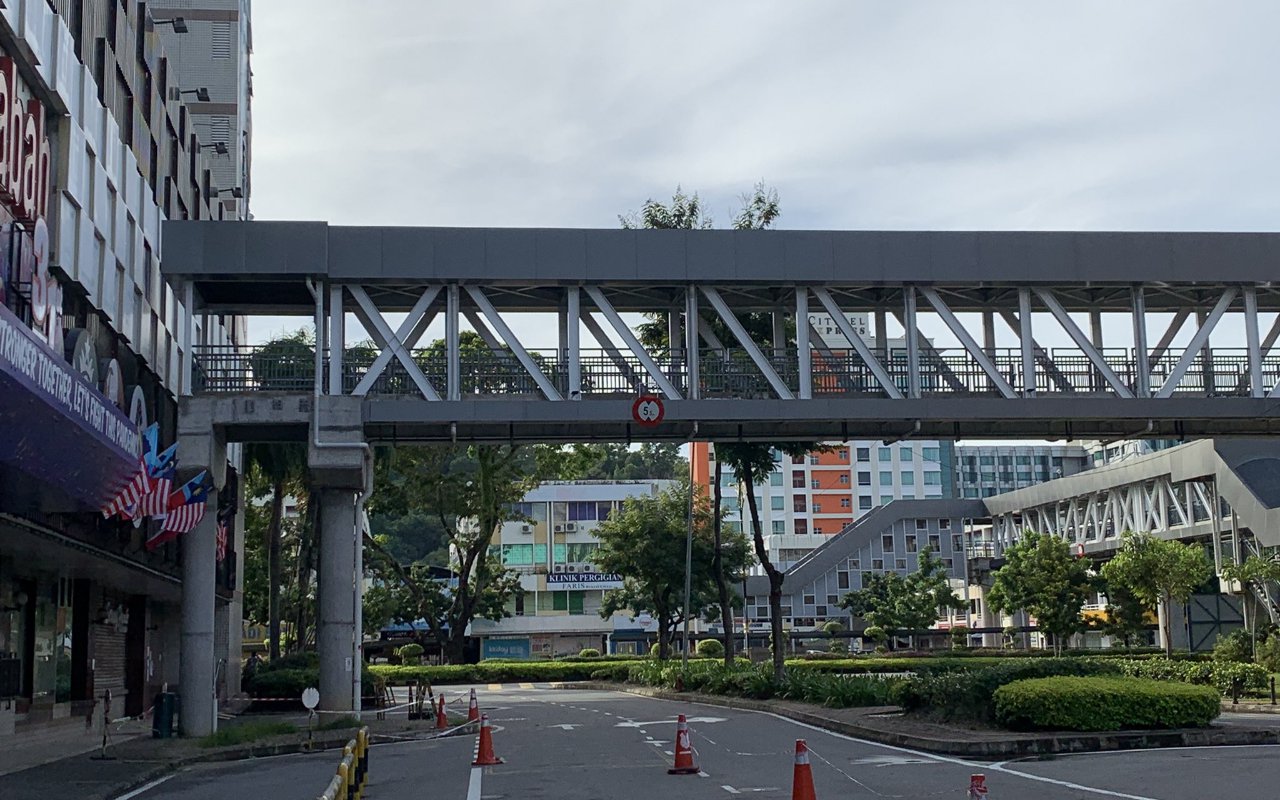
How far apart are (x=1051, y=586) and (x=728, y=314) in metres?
38.4

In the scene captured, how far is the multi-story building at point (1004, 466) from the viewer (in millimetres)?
165000

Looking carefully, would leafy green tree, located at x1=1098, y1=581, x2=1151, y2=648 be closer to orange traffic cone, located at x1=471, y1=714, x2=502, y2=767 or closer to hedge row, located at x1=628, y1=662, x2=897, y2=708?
hedge row, located at x1=628, y1=662, x2=897, y2=708

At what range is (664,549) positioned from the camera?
60.2m

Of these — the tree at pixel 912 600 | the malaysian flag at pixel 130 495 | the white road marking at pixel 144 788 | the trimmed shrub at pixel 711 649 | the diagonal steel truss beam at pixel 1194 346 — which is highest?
the diagonal steel truss beam at pixel 1194 346

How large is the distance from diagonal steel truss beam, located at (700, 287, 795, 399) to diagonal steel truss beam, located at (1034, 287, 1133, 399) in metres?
5.51

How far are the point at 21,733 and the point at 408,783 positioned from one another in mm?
11404

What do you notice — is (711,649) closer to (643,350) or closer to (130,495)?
(643,350)

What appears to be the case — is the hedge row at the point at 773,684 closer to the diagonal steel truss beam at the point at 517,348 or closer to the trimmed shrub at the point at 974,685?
the trimmed shrub at the point at 974,685

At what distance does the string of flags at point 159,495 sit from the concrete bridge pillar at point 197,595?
309mm

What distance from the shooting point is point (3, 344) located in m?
12.7

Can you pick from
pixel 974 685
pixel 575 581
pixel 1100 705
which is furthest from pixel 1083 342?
pixel 575 581

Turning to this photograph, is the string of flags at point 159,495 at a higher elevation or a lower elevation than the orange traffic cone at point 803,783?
higher

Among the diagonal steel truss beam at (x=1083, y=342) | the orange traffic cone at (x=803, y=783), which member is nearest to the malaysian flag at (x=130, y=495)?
the orange traffic cone at (x=803, y=783)

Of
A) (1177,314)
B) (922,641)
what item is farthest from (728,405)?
(922,641)
